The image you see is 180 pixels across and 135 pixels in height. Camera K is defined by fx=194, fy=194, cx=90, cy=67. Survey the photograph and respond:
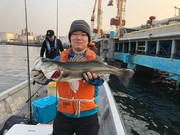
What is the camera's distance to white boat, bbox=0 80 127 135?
3731 millimetres

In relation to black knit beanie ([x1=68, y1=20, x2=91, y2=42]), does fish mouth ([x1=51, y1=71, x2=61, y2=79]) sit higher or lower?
lower

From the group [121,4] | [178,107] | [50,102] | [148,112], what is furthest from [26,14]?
[121,4]

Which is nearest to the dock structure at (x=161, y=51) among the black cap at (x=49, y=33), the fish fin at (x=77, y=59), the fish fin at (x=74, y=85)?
the black cap at (x=49, y=33)

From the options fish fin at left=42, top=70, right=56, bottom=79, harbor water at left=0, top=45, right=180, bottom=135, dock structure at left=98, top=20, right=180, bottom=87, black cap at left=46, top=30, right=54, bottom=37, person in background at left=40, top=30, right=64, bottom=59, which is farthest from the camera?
dock structure at left=98, top=20, right=180, bottom=87

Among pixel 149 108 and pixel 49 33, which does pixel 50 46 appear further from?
pixel 149 108

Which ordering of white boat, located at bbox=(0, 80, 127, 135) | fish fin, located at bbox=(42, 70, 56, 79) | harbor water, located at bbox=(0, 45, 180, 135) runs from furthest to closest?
harbor water, located at bbox=(0, 45, 180, 135) → white boat, located at bbox=(0, 80, 127, 135) → fish fin, located at bbox=(42, 70, 56, 79)

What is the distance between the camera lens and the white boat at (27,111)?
3731 millimetres

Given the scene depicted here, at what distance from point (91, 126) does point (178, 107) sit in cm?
994

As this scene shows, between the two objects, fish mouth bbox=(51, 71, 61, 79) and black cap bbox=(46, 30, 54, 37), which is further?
black cap bbox=(46, 30, 54, 37)

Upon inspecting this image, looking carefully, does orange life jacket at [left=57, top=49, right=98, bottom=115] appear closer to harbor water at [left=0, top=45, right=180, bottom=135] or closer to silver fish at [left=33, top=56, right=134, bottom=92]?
silver fish at [left=33, top=56, right=134, bottom=92]

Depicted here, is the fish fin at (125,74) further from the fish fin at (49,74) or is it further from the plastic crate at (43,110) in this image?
the plastic crate at (43,110)

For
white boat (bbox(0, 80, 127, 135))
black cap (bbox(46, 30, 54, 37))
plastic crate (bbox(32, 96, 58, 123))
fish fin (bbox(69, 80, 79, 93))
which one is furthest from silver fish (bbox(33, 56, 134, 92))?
black cap (bbox(46, 30, 54, 37))

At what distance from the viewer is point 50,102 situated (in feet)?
17.4

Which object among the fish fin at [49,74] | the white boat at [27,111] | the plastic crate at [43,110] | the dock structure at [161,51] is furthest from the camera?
the dock structure at [161,51]
